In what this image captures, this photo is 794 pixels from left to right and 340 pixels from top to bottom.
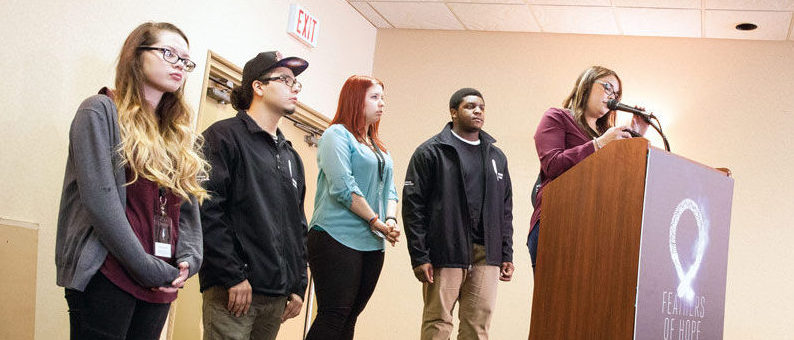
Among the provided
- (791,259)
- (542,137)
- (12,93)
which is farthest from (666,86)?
(12,93)

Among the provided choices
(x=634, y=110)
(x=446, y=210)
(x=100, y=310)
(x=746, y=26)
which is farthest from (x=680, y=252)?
(x=746, y=26)

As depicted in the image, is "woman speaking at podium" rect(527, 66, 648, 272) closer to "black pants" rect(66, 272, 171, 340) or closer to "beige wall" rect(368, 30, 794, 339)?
"black pants" rect(66, 272, 171, 340)

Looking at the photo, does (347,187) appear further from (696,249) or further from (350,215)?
(696,249)

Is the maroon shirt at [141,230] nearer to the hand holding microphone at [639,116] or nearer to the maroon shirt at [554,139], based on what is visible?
the maroon shirt at [554,139]

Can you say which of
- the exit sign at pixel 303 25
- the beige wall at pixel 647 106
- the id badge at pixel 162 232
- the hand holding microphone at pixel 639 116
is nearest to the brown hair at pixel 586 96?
the hand holding microphone at pixel 639 116

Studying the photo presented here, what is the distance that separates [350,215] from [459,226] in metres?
0.59

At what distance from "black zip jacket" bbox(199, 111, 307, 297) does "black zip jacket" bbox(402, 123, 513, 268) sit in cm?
82

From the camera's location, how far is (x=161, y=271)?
200 centimetres

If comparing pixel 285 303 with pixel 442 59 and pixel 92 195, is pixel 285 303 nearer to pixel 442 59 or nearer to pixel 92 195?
pixel 92 195

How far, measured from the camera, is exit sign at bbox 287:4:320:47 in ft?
16.5

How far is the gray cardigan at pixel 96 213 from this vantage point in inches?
75.2

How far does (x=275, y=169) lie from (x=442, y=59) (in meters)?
3.65

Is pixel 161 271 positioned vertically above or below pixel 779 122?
below

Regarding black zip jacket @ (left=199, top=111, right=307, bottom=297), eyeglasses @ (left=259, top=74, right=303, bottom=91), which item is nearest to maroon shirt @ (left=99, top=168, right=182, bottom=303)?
black zip jacket @ (left=199, top=111, right=307, bottom=297)
